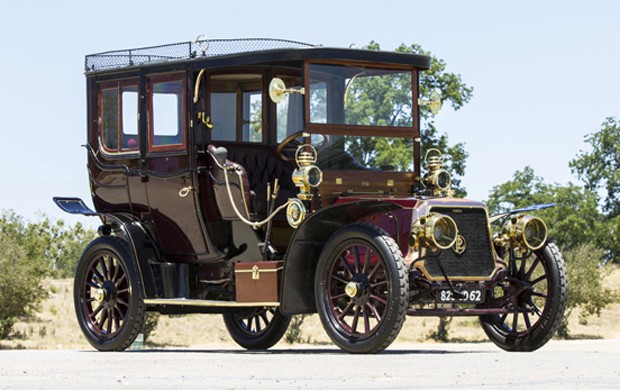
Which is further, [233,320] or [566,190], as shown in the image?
[566,190]

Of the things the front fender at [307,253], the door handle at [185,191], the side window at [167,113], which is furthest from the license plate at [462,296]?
the side window at [167,113]

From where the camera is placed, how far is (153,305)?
54.8ft

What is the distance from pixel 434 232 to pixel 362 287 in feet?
2.98

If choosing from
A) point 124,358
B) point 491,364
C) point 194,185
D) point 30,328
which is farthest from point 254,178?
point 30,328

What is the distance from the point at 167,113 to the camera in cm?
1641

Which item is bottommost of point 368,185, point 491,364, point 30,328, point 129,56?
point 30,328

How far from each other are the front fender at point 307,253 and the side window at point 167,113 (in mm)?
2450

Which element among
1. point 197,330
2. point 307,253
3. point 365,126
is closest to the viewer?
point 307,253

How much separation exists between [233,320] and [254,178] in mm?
2776

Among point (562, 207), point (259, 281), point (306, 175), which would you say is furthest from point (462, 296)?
point (562, 207)

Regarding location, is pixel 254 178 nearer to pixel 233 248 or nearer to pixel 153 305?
pixel 233 248

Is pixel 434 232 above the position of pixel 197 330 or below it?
above

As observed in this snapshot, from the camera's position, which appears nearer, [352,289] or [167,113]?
[352,289]

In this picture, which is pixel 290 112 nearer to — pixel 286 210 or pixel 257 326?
pixel 286 210
